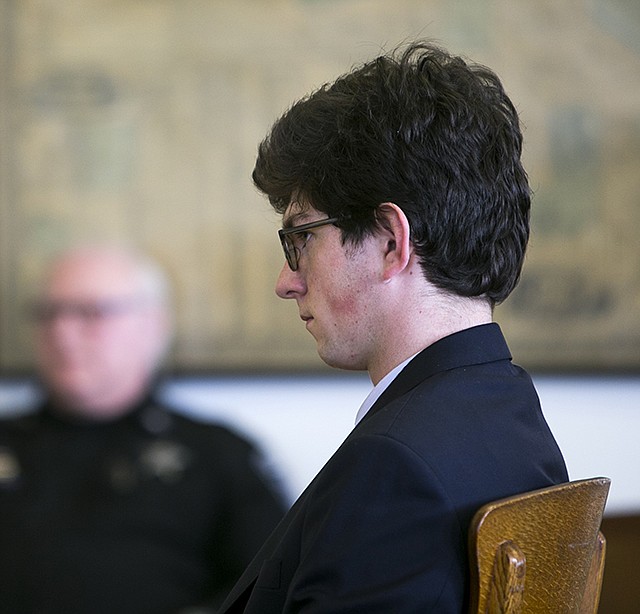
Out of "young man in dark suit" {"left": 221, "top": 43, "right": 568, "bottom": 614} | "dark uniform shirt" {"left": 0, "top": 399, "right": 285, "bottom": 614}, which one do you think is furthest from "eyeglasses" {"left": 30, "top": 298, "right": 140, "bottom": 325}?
"young man in dark suit" {"left": 221, "top": 43, "right": 568, "bottom": 614}

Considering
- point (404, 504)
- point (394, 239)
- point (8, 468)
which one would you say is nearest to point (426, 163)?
point (394, 239)

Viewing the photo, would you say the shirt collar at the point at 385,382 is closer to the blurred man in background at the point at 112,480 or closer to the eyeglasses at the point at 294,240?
the eyeglasses at the point at 294,240

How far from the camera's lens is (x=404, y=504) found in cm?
131

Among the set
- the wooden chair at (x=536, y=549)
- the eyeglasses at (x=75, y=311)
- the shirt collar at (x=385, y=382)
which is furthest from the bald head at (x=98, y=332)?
the wooden chair at (x=536, y=549)

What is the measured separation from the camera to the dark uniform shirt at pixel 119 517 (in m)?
3.45

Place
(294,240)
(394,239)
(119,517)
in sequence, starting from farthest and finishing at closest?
(119,517) < (294,240) < (394,239)

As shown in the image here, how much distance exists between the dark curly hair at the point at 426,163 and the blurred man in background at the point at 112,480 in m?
2.06

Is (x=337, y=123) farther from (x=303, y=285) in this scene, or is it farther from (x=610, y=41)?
(x=610, y=41)

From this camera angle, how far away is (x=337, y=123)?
1603 mm

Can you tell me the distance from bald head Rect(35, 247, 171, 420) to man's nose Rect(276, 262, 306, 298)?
1988 millimetres

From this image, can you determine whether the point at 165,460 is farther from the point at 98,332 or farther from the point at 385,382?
the point at 385,382

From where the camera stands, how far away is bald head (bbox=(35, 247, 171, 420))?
3.55 meters

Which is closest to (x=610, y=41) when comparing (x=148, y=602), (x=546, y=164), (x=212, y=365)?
(x=546, y=164)

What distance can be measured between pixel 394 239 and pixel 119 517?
7.48 feet
